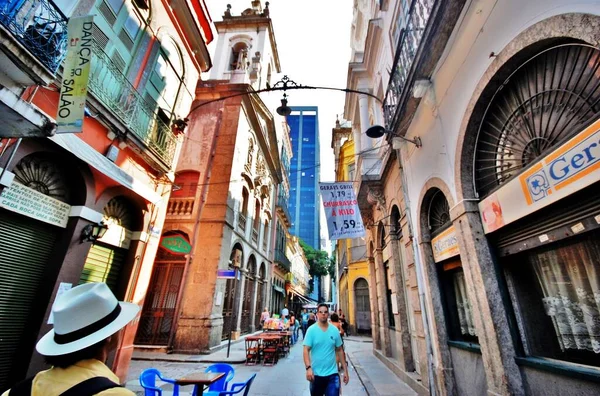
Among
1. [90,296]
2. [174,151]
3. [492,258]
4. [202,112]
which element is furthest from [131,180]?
[202,112]

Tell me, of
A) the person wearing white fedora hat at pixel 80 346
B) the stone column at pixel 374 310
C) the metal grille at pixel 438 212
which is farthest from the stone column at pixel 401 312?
the person wearing white fedora hat at pixel 80 346

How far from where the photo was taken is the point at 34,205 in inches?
189

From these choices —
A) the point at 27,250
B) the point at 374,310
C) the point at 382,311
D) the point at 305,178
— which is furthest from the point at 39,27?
the point at 305,178

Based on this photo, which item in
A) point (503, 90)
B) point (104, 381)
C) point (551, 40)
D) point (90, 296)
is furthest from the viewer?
point (503, 90)

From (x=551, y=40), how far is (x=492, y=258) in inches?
110

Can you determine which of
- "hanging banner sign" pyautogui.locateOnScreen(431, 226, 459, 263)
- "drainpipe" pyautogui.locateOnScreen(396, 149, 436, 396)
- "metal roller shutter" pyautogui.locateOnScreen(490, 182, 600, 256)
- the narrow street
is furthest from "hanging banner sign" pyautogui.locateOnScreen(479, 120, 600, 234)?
the narrow street

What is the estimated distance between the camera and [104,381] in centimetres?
124

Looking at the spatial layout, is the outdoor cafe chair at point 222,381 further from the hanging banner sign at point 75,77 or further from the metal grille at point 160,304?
the metal grille at point 160,304

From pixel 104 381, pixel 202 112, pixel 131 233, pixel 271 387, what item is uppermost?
pixel 202 112

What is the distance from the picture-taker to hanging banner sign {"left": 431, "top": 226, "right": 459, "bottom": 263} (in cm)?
503

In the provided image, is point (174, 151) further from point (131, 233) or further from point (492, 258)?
point (492, 258)

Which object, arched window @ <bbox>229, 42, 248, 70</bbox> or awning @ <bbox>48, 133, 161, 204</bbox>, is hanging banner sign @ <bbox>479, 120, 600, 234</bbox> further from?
arched window @ <bbox>229, 42, 248, 70</bbox>

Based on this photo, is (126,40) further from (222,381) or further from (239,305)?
(239,305)

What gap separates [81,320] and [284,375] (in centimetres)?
785
